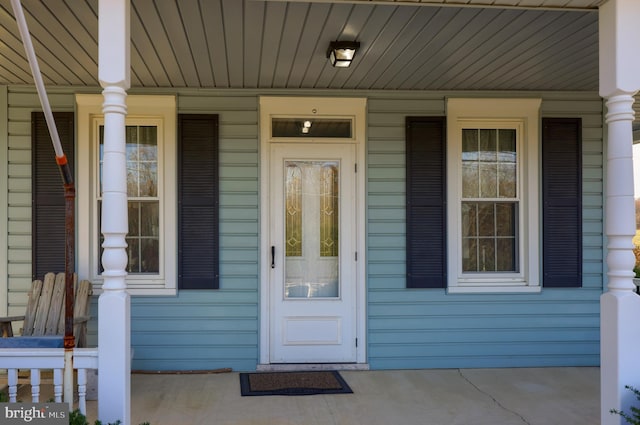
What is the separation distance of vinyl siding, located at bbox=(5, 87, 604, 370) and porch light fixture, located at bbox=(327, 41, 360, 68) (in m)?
1.06

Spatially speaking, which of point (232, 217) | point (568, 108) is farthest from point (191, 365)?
point (568, 108)

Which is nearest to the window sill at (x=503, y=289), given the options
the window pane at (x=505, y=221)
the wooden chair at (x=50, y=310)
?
Result: the window pane at (x=505, y=221)

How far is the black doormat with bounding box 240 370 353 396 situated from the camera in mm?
4246

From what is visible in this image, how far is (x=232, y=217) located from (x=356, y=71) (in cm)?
167

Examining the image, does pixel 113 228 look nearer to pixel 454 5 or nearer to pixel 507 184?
pixel 454 5

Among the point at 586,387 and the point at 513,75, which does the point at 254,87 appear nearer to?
the point at 513,75

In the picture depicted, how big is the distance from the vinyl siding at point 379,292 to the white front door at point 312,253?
17 cm

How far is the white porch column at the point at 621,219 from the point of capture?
2.75 metres

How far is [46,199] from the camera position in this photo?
4.68 meters

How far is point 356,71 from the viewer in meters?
4.39

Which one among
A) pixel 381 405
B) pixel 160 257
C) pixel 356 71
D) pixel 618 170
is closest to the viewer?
pixel 618 170

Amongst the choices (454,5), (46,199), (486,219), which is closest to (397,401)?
(486,219)

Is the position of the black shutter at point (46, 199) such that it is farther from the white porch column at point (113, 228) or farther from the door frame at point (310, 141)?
the white porch column at point (113, 228)

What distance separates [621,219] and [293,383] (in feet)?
9.13
